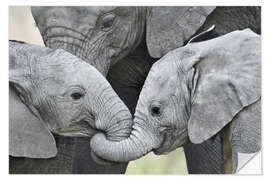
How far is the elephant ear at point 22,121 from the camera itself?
485 centimetres

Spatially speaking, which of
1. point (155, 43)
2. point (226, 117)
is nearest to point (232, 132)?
point (226, 117)

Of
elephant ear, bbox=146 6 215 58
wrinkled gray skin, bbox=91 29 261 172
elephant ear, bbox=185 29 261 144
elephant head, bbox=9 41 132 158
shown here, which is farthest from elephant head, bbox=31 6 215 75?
elephant ear, bbox=185 29 261 144

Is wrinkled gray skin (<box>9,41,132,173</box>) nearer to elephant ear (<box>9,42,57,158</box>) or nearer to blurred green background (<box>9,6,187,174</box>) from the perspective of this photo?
elephant ear (<box>9,42,57,158</box>)

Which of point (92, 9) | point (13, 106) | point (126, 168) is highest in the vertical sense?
point (92, 9)

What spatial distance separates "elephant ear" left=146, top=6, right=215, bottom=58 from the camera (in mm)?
5164

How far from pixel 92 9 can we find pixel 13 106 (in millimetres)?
532

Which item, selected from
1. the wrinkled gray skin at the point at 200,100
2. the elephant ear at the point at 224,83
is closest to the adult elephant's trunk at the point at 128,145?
the wrinkled gray skin at the point at 200,100

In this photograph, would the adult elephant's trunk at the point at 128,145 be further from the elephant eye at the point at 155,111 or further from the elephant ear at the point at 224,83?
the elephant ear at the point at 224,83

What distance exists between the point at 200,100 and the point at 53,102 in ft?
1.83

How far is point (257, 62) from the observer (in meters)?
4.70

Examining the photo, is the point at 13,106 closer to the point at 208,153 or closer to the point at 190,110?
the point at 190,110

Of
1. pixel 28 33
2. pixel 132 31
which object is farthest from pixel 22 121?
pixel 132 31

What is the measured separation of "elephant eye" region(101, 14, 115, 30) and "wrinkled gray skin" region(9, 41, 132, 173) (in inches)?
12.0

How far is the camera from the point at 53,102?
4.84 metres
